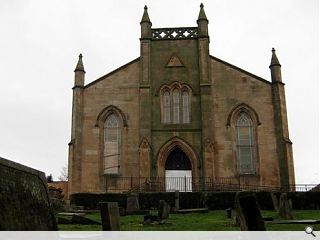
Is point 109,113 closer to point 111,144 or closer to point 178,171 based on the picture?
point 111,144

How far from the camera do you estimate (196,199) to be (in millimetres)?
22547

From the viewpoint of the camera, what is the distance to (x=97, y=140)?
92.9ft

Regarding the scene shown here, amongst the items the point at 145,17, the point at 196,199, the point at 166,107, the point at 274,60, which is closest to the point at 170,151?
the point at 166,107

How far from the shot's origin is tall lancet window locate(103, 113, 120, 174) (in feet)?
91.2

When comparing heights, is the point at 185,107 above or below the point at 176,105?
below

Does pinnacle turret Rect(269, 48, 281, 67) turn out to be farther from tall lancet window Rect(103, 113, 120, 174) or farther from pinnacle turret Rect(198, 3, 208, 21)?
tall lancet window Rect(103, 113, 120, 174)

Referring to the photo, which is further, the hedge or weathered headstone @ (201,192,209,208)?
weathered headstone @ (201,192,209,208)

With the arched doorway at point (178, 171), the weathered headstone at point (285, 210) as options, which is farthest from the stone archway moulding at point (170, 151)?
the weathered headstone at point (285, 210)

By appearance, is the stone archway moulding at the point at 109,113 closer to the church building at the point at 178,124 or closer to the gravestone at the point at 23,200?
the church building at the point at 178,124

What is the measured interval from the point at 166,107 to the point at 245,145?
235 inches

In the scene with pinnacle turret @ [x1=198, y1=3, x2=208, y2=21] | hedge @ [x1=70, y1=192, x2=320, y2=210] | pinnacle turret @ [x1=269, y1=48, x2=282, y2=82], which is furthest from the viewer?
pinnacle turret @ [x1=198, y1=3, x2=208, y2=21]

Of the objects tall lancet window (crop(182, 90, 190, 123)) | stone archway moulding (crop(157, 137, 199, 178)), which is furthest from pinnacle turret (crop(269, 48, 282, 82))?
stone archway moulding (crop(157, 137, 199, 178))

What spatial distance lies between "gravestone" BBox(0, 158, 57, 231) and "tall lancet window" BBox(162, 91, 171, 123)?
21.7m

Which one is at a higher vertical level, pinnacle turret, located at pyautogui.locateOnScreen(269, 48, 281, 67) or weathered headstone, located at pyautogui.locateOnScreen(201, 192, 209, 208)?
pinnacle turret, located at pyautogui.locateOnScreen(269, 48, 281, 67)
